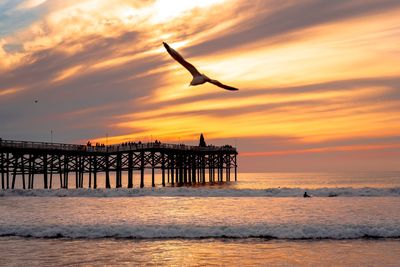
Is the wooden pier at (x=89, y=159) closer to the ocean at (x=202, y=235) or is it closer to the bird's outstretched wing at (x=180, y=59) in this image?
the ocean at (x=202, y=235)

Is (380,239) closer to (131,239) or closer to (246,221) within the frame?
(246,221)

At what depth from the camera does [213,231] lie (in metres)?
23.8

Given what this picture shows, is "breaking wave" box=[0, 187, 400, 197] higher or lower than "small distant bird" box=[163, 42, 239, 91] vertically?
lower

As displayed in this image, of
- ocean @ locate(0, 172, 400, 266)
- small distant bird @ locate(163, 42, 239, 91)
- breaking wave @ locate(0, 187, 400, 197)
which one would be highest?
small distant bird @ locate(163, 42, 239, 91)

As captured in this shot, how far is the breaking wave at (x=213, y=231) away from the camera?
22844 mm

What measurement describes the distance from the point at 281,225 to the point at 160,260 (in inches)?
364

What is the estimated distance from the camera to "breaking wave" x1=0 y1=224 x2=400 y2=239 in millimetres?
22844

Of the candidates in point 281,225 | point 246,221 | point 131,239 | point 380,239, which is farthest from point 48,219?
point 380,239

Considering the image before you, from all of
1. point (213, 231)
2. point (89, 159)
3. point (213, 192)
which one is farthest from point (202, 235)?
point (89, 159)

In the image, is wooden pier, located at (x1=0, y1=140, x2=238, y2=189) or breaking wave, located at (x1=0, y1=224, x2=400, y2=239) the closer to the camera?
breaking wave, located at (x1=0, y1=224, x2=400, y2=239)

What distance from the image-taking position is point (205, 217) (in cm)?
2955

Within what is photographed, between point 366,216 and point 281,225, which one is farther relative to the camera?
point 366,216

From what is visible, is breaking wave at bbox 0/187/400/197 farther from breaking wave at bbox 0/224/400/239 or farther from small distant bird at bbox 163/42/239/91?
small distant bird at bbox 163/42/239/91

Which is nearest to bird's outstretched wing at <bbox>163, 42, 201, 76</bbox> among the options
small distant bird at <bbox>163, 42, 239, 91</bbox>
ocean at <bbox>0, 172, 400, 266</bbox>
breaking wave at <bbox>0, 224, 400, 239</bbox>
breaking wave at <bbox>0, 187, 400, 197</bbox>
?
small distant bird at <bbox>163, 42, 239, 91</bbox>
